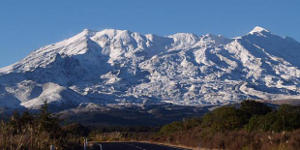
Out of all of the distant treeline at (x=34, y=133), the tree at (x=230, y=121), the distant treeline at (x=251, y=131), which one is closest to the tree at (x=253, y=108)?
the distant treeline at (x=251, y=131)

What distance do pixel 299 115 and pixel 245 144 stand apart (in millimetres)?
7220

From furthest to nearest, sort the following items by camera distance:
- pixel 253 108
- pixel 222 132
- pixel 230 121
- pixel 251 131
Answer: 1. pixel 253 108
2. pixel 230 121
3. pixel 222 132
4. pixel 251 131

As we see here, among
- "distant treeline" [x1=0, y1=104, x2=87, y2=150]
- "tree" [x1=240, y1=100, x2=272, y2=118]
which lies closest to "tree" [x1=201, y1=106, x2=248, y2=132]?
"tree" [x1=240, y1=100, x2=272, y2=118]

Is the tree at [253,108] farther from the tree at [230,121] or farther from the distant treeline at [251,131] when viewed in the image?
the tree at [230,121]

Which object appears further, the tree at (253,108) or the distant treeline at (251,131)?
the tree at (253,108)

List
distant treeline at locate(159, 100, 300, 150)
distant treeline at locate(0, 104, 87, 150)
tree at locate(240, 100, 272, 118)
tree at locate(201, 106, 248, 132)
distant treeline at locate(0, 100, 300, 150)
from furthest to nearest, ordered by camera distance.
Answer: tree at locate(240, 100, 272, 118) < tree at locate(201, 106, 248, 132) < distant treeline at locate(159, 100, 300, 150) < distant treeline at locate(0, 100, 300, 150) < distant treeline at locate(0, 104, 87, 150)

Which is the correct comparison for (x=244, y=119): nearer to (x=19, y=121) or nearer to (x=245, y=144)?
(x=245, y=144)

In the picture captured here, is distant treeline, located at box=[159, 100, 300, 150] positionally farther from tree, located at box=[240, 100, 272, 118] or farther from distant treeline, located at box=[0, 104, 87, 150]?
distant treeline, located at box=[0, 104, 87, 150]

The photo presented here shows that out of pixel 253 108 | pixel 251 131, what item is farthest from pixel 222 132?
pixel 253 108

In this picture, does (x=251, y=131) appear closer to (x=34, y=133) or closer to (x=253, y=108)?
(x=253, y=108)

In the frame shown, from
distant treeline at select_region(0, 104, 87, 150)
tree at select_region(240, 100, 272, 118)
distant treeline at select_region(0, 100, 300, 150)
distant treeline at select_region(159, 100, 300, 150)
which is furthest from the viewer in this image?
tree at select_region(240, 100, 272, 118)

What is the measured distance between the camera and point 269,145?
23125 mm

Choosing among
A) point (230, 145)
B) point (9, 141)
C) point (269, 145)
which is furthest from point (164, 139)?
point (9, 141)

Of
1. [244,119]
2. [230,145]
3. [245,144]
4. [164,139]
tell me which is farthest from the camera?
[164,139]
